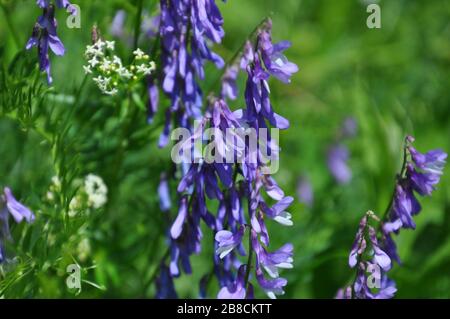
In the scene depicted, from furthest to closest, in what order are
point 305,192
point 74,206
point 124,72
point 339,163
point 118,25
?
point 339,163, point 305,192, point 118,25, point 74,206, point 124,72

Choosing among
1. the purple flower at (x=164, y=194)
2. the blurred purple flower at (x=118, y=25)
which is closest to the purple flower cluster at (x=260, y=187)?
the purple flower at (x=164, y=194)

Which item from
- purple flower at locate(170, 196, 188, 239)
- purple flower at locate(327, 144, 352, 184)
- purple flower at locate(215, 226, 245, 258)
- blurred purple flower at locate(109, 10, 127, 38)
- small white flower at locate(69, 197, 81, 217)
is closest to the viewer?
purple flower at locate(215, 226, 245, 258)

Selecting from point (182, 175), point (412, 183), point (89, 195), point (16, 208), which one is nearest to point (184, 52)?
point (182, 175)

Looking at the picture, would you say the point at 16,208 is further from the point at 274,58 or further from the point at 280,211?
the point at 274,58

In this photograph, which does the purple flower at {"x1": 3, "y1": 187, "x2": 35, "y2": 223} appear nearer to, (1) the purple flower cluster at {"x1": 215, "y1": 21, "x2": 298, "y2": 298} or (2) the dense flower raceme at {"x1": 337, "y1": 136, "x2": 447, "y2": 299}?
(1) the purple flower cluster at {"x1": 215, "y1": 21, "x2": 298, "y2": 298}

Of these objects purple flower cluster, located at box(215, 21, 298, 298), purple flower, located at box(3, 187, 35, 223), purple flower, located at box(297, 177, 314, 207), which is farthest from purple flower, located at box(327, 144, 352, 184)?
purple flower, located at box(3, 187, 35, 223)
